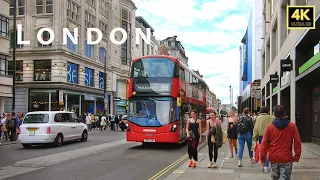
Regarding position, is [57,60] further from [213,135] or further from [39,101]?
[213,135]

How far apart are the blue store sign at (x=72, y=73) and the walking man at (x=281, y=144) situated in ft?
123

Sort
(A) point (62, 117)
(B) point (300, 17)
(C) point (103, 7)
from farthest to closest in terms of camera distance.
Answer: (C) point (103, 7)
(A) point (62, 117)
(B) point (300, 17)

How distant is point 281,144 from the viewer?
18.6ft

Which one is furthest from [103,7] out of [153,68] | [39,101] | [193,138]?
[193,138]

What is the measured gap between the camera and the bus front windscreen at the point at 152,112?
1677cm

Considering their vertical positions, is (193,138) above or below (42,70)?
below

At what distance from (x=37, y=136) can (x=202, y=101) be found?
1254cm

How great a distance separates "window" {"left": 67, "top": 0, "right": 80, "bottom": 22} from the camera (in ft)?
137

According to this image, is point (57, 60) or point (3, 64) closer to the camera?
point (3, 64)

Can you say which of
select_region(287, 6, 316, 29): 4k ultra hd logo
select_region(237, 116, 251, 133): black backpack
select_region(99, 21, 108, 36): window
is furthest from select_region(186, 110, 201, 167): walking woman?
select_region(99, 21, 108, 36): window

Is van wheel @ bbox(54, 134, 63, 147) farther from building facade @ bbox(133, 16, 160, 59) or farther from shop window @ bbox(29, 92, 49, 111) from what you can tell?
building facade @ bbox(133, 16, 160, 59)

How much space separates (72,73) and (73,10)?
7404 mm

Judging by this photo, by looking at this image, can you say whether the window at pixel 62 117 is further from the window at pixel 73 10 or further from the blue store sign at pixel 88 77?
the blue store sign at pixel 88 77

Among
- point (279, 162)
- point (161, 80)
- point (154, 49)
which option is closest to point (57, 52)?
point (161, 80)
